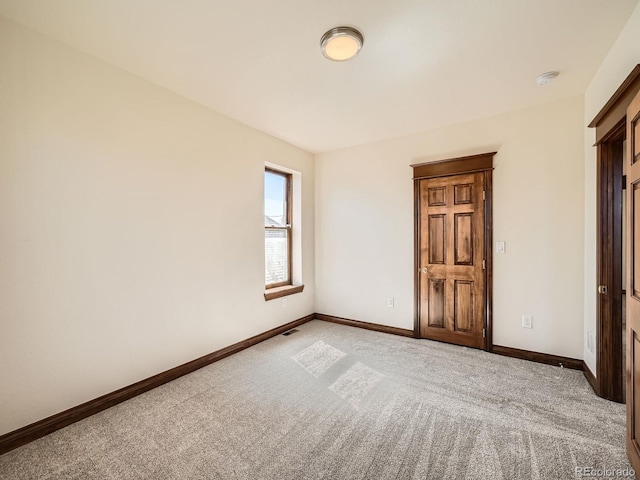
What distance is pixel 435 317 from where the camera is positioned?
141 inches

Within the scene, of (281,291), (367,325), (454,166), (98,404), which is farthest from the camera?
(367,325)

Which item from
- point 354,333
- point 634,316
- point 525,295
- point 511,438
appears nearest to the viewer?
point 634,316

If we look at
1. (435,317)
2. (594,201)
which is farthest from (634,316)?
(435,317)

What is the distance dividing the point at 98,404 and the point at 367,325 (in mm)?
3032

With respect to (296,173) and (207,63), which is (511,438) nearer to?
(207,63)

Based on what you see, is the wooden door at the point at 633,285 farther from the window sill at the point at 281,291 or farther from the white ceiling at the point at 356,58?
the window sill at the point at 281,291

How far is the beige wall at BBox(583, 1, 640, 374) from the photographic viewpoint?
189 centimetres

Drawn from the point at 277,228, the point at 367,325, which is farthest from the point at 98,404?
the point at 367,325

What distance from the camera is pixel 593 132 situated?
99.6 inches

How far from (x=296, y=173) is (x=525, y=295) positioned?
324cm

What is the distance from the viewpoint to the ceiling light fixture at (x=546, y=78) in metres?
2.40

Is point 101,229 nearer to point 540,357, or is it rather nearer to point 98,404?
point 98,404

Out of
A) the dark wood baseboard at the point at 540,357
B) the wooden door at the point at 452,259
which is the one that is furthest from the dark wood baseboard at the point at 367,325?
the dark wood baseboard at the point at 540,357

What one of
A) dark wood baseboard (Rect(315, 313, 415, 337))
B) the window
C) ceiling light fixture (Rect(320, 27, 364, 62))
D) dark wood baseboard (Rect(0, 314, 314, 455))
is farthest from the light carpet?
ceiling light fixture (Rect(320, 27, 364, 62))
